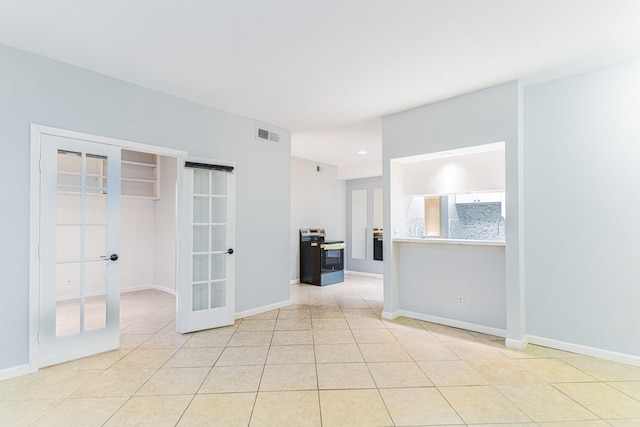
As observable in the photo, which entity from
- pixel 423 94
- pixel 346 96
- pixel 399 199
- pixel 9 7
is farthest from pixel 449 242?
pixel 9 7

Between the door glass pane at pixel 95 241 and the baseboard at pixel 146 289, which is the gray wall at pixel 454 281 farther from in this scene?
the baseboard at pixel 146 289

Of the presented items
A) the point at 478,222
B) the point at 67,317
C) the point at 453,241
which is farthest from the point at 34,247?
the point at 478,222

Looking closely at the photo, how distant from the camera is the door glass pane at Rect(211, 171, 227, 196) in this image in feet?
13.6

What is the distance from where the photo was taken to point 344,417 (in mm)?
2135

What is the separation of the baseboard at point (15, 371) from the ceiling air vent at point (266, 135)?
3562mm

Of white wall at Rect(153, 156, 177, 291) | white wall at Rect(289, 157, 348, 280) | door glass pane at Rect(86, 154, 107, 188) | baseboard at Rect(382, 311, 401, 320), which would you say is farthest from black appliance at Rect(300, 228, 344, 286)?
door glass pane at Rect(86, 154, 107, 188)

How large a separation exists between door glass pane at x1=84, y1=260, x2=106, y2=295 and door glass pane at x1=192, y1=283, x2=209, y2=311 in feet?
3.20

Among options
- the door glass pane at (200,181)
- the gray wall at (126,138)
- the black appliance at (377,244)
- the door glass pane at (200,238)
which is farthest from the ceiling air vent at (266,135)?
the black appliance at (377,244)

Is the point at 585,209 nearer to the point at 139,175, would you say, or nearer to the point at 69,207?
the point at 69,207

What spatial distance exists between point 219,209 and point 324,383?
2547mm

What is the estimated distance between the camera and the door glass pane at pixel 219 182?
4145 millimetres

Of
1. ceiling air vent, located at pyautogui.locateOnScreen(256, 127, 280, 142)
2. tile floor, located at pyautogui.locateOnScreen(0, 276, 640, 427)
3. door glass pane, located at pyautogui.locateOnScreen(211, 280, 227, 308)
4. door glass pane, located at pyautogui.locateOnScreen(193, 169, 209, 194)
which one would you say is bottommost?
tile floor, located at pyautogui.locateOnScreen(0, 276, 640, 427)

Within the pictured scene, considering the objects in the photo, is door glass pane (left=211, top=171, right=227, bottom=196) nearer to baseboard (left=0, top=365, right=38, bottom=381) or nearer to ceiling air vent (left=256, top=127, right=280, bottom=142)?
ceiling air vent (left=256, top=127, right=280, bottom=142)

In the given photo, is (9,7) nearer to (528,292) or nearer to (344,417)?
(344,417)
